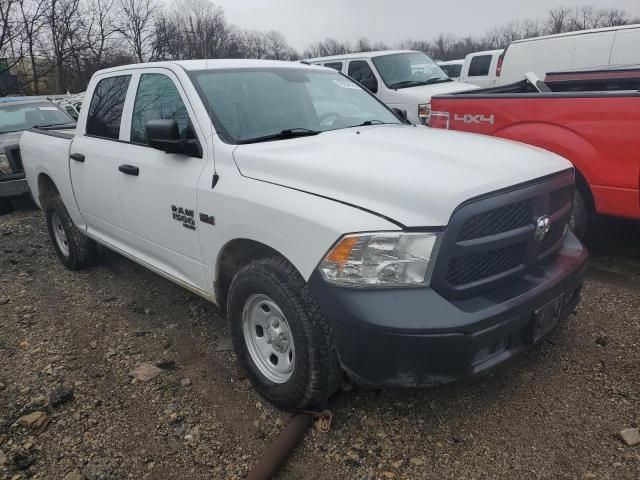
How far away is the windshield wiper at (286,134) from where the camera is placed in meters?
2.94

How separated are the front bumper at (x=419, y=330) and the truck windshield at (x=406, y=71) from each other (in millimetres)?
8239

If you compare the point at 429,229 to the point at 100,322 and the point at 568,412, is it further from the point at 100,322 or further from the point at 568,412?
the point at 100,322

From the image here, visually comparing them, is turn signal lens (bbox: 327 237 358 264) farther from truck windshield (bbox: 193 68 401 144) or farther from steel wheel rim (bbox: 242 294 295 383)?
truck windshield (bbox: 193 68 401 144)

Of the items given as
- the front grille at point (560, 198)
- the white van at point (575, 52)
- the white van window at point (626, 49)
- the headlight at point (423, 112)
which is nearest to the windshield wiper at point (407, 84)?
the headlight at point (423, 112)

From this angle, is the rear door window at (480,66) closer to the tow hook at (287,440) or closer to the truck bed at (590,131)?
the truck bed at (590,131)

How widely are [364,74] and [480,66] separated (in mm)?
7055

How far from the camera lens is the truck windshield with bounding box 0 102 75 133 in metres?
8.48

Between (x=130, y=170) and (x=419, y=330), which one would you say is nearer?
(x=419, y=330)

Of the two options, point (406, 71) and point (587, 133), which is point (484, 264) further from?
point (406, 71)

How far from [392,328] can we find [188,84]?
206 cm

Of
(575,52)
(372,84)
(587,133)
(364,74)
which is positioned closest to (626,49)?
(575,52)

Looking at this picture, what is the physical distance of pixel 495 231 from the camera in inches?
89.6

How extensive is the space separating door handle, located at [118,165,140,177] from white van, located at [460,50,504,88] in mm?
13026

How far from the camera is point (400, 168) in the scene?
238 centimetres
